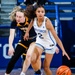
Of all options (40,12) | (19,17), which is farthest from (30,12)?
(40,12)

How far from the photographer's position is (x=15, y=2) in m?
11.5

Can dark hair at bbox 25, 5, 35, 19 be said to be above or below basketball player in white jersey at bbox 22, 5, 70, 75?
above

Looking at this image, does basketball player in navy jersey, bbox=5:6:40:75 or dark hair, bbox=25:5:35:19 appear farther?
basketball player in navy jersey, bbox=5:6:40:75

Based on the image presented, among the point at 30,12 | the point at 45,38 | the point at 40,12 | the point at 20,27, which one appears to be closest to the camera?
the point at 40,12

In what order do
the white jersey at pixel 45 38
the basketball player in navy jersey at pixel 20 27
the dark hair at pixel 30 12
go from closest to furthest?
1. the white jersey at pixel 45 38
2. the dark hair at pixel 30 12
3. the basketball player in navy jersey at pixel 20 27

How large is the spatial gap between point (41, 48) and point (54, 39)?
1.07 feet

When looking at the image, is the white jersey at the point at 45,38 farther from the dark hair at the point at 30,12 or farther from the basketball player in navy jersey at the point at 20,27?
the basketball player in navy jersey at the point at 20,27

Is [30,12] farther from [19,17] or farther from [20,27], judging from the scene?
[20,27]

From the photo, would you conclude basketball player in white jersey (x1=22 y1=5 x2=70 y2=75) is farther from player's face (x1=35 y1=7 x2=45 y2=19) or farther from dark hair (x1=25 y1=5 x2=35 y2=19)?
dark hair (x1=25 y1=5 x2=35 y2=19)

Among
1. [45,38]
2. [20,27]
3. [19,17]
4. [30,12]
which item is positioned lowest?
[45,38]

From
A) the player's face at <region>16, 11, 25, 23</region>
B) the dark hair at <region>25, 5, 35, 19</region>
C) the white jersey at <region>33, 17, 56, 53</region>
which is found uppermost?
the dark hair at <region>25, 5, 35, 19</region>

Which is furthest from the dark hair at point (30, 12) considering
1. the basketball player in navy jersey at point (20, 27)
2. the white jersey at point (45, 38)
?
the white jersey at point (45, 38)

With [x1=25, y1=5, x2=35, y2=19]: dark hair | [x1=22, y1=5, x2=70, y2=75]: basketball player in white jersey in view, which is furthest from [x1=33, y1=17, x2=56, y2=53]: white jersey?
[x1=25, y1=5, x2=35, y2=19]: dark hair

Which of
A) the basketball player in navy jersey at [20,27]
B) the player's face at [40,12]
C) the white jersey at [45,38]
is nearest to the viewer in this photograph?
the player's face at [40,12]
